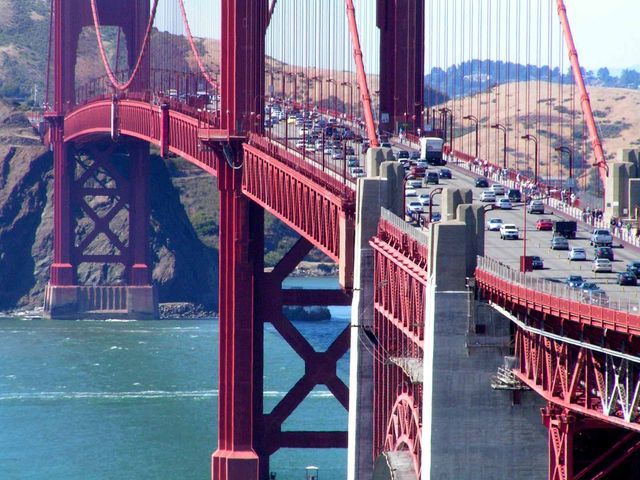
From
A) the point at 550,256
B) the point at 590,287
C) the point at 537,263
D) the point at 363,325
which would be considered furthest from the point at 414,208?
the point at 590,287

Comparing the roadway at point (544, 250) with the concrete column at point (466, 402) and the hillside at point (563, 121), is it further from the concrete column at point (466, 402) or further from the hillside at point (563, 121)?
the hillside at point (563, 121)

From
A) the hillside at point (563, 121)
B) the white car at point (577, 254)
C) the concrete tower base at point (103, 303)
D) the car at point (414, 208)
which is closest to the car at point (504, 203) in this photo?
the car at point (414, 208)

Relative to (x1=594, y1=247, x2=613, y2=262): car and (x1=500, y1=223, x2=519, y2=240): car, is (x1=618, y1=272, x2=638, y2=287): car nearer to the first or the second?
(x1=594, y1=247, x2=613, y2=262): car

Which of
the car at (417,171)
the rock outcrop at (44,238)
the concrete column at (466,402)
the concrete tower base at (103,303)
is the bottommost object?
the concrete tower base at (103,303)

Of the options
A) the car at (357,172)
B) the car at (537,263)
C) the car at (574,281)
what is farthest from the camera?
the car at (357,172)

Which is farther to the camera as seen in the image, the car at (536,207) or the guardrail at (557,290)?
the car at (536,207)
